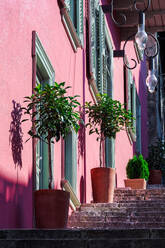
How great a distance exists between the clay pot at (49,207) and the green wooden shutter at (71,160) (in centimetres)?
248

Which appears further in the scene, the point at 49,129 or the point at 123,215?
the point at 123,215

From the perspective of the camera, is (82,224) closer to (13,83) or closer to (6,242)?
(13,83)

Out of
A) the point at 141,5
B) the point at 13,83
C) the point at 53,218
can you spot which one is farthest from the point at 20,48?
the point at 141,5

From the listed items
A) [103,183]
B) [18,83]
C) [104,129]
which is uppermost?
[104,129]

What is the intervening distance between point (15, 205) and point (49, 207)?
47cm

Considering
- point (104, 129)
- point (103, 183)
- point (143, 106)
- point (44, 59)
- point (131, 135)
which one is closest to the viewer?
point (44, 59)

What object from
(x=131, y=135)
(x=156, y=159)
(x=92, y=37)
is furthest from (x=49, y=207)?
(x=156, y=159)

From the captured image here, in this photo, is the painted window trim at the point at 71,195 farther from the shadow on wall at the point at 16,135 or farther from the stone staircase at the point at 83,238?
the stone staircase at the point at 83,238

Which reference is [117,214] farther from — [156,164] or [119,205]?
[156,164]

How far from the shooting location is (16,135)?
612 cm

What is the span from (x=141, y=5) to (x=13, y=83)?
29.7ft

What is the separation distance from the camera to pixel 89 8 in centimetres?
1063

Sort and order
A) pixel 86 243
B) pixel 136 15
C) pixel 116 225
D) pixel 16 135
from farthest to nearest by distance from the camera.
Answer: pixel 136 15, pixel 116 225, pixel 16 135, pixel 86 243

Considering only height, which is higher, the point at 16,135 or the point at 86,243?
the point at 16,135
